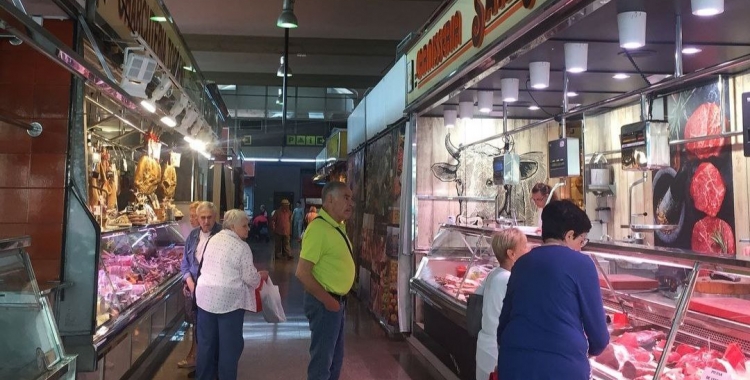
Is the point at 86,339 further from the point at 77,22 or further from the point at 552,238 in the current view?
the point at 552,238

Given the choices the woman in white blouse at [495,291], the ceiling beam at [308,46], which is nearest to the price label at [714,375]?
the woman in white blouse at [495,291]

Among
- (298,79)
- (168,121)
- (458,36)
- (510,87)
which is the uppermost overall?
(298,79)

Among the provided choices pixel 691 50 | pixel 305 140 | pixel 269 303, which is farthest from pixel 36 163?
pixel 305 140

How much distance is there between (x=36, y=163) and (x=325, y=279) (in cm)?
201

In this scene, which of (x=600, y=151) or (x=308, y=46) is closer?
(x=600, y=151)

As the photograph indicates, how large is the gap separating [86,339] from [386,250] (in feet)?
14.6

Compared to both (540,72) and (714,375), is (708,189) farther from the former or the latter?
(714,375)

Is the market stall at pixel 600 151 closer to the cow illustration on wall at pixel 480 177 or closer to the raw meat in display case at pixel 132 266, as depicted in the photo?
the cow illustration on wall at pixel 480 177

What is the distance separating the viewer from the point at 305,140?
65.5 feet

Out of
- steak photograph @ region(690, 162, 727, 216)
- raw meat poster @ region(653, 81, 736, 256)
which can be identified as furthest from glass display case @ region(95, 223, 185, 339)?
steak photograph @ region(690, 162, 727, 216)

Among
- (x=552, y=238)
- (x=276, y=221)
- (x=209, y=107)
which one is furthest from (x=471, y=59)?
(x=276, y=221)

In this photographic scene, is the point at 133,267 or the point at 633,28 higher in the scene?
the point at 633,28

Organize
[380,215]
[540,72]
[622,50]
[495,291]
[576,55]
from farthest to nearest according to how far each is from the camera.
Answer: [380,215]
[540,72]
[622,50]
[576,55]
[495,291]

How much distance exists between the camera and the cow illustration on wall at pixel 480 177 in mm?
6820
